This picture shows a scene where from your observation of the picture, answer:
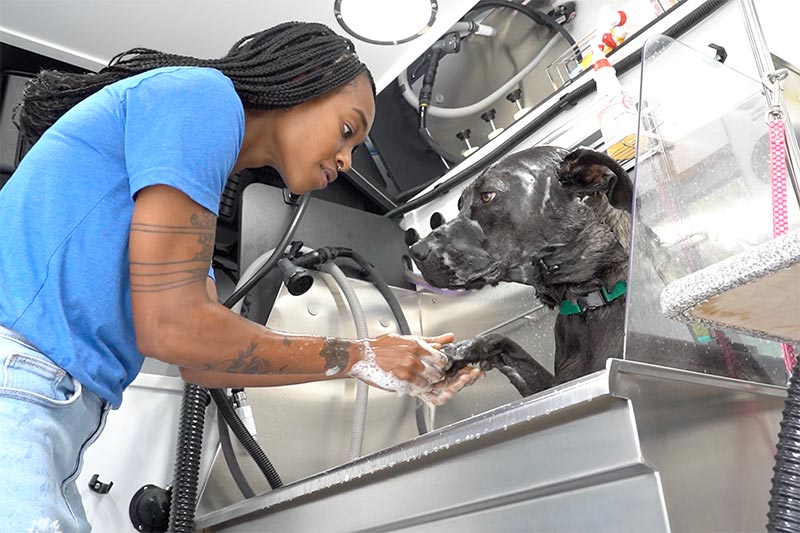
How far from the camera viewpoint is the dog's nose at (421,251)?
1.61 m

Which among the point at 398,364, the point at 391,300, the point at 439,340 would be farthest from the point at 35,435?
the point at 391,300

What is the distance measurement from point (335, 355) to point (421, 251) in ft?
1.57

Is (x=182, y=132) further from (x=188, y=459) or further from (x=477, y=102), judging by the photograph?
(x=477, y=102)

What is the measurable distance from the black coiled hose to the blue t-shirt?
2.42 ft

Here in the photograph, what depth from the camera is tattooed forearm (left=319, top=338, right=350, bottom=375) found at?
46.8 inches

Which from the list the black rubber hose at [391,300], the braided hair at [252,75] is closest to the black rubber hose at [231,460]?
the black rubber hose at [391,300]

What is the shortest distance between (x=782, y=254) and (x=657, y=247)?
0.40 meters

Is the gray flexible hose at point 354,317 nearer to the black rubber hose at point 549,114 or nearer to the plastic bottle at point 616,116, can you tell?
the black rubber hose at point 549,114

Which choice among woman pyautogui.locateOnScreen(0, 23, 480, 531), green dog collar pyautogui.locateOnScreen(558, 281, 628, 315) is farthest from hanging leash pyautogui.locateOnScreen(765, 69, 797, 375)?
woman pyautogui.locateOnScreen(0, 23, 480, 531)

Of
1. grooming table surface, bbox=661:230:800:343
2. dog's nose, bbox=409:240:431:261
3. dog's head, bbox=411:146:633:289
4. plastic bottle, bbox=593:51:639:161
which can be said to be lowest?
grooming table surface, bbox=661:230:800:343

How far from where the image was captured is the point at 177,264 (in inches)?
37.7

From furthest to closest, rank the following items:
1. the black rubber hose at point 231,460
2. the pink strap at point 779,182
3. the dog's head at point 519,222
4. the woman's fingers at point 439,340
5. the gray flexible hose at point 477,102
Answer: the gray flexible hose at point 477,102
the black rubber hose at point 231,460
the dog's head at point 519,222
the woman's fingers at point 439,340
the pink strap at point 779,182

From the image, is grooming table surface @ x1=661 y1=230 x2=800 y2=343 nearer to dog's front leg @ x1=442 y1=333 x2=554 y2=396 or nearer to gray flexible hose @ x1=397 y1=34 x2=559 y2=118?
dog's front leg @ x1=442 y1=333 x2=554 y2=396

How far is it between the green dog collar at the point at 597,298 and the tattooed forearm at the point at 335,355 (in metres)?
0.55
